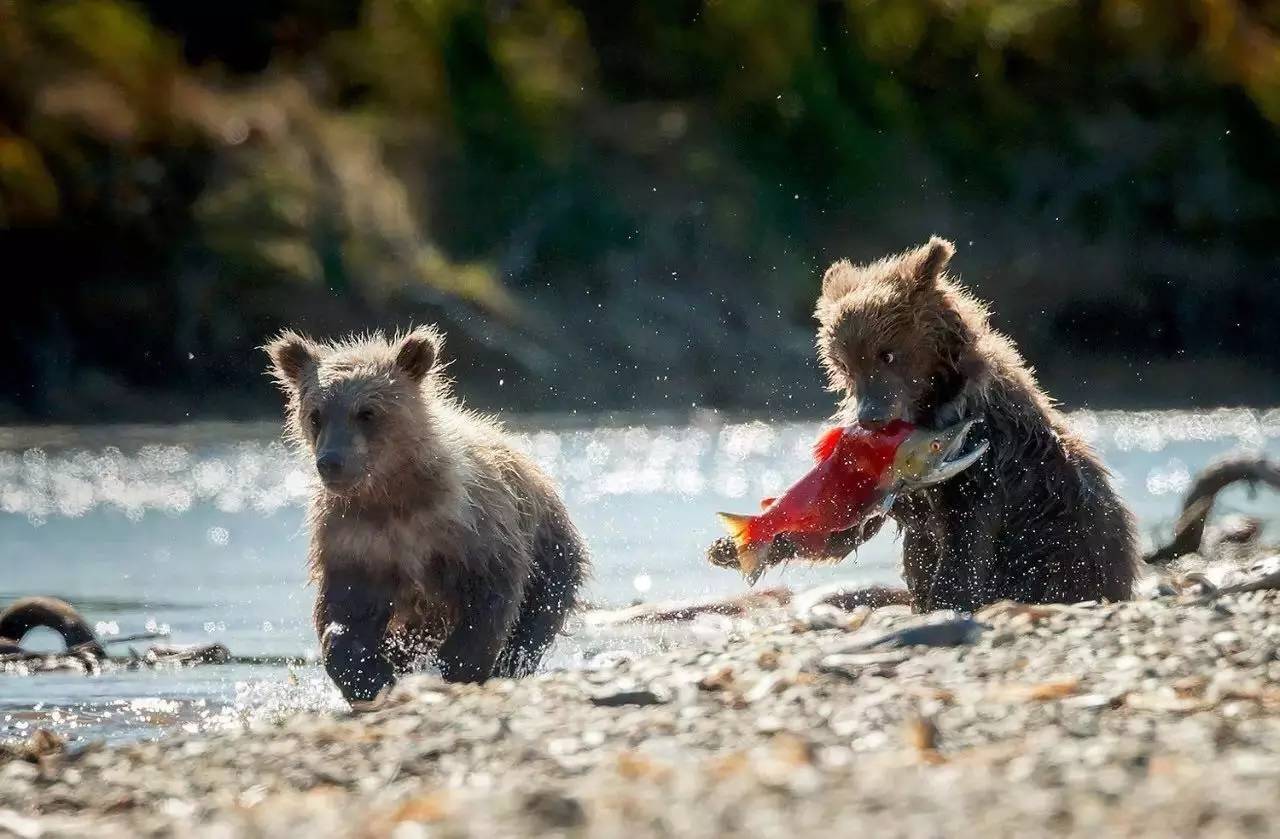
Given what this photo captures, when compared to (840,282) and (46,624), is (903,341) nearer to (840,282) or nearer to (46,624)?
(840,282)

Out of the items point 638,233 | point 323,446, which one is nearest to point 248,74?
point 638,233

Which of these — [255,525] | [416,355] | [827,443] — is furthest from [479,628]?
[255,525]

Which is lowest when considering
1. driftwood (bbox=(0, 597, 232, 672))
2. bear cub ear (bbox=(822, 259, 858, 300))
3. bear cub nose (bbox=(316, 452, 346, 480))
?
driftwood (bbox=(0, 597, 232, 672))

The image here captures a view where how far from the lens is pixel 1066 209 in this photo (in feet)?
112

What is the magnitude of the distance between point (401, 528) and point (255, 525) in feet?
31.6

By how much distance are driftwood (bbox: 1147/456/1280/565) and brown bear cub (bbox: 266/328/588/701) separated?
15.9ft

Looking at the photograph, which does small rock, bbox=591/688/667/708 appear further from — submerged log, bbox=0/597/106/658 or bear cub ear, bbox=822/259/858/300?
submerged log, bbox=0/597/106/658

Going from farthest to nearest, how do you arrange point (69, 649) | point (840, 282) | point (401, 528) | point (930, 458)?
point (69, 649), point (840, 282), point (401, 528), point (930, 458)

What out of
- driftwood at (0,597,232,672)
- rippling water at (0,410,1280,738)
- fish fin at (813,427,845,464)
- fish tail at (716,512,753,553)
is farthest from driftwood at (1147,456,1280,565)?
driftwood at (0,597,232,672)

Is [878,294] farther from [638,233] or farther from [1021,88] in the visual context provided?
[1021,88]

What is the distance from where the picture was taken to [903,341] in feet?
27.7

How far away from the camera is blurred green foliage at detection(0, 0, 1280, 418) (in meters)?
29.6

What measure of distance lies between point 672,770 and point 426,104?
31.1 metres

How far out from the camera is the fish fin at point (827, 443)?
332 inches
